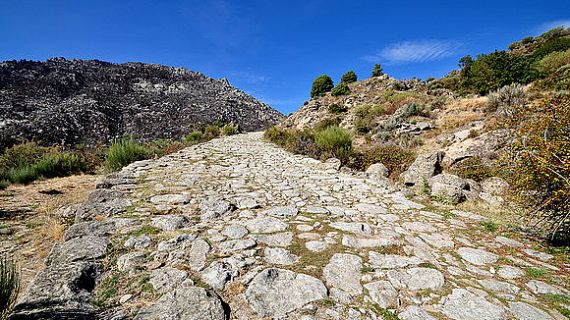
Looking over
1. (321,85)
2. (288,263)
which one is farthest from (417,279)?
(321,85)

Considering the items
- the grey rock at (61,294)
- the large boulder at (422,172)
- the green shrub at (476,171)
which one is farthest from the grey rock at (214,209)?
the green shrub at (476,171)

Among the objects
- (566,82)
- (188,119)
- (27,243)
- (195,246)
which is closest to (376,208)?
(195,246)

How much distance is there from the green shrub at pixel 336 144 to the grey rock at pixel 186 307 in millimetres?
5706

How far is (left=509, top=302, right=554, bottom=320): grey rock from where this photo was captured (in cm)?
154

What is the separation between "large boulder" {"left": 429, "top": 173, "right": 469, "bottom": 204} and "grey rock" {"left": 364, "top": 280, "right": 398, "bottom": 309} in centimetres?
274

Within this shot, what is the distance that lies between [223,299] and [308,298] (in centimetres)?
55

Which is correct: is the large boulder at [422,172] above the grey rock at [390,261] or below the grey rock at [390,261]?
above

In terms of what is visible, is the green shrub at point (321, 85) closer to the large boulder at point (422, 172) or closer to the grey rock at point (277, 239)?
the large boulder at point (422, 172)

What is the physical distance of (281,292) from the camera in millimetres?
1692

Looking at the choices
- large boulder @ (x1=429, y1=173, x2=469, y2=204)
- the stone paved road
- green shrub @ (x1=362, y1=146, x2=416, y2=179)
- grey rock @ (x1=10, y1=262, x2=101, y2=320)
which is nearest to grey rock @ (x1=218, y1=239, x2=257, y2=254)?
the stone paved road

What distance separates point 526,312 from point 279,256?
1.68m

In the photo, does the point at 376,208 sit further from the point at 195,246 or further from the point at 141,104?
the point at 141,104

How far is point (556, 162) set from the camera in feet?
7.82

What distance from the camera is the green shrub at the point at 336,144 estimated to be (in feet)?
22.8
